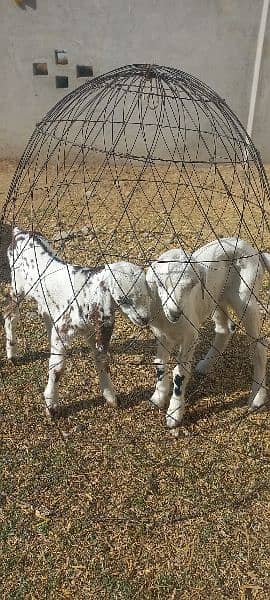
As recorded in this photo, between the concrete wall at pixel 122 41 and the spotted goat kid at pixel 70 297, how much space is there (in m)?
6.70

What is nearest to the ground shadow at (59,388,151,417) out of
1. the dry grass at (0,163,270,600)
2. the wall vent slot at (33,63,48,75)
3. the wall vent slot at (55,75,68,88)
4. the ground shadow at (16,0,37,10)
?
the dry grass at (0,163,270,600)

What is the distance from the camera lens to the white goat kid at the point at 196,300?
138 inches

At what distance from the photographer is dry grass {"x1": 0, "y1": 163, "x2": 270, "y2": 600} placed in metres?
3.29

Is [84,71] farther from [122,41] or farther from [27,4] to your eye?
[27,4]

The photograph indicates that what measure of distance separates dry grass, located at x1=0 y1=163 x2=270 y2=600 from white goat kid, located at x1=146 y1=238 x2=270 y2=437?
1.01 ft

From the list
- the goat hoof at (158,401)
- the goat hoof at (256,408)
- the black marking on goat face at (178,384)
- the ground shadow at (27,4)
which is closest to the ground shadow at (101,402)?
the goat hoof at (158,401)

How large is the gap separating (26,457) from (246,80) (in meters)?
9.09

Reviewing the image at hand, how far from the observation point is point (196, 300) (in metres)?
3.77

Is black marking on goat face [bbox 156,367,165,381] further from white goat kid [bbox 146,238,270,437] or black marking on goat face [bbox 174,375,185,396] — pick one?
black marking on goat face [bbox 174,375,185,396]

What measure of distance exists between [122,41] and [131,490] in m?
8.80

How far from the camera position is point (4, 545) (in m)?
3.43

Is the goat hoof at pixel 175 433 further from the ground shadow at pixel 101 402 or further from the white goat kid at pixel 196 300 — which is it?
the ground shadow at pixel 101 402

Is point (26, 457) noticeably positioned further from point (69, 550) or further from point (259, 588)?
point (259, 588)

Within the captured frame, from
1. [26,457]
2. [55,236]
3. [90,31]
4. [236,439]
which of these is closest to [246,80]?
[90,31]
